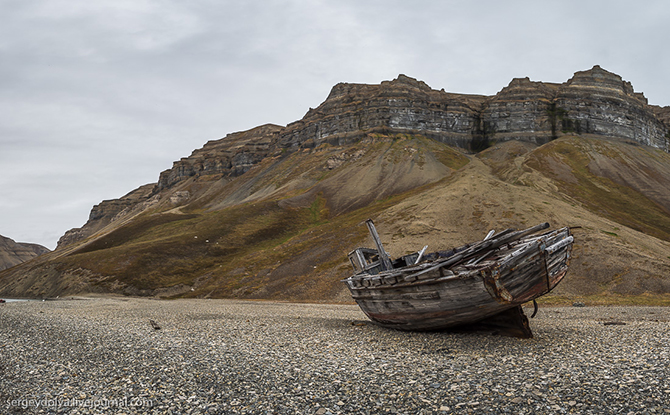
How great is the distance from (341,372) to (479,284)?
6.06 meters

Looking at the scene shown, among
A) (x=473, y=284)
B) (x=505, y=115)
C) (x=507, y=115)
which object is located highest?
(x=505, y=115)

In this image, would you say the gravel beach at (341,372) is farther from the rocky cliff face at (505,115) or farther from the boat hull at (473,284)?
the rocky cliff face at (505,115)

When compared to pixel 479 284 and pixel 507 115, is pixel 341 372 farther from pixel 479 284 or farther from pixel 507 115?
pixel 507 115

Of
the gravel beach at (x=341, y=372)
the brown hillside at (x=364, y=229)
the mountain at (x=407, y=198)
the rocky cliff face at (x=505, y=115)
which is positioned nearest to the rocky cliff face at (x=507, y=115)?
the rocky cliff face at (x=505, y=115)

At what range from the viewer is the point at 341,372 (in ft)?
39.4

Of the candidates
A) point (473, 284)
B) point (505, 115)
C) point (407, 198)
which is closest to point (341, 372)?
point (473, 284)

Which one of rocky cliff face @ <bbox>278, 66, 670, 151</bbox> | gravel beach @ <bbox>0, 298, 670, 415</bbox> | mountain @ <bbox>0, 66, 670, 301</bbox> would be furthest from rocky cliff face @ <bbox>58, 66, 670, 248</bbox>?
gravel beach @ <bbox>0, 298, 670, 415</bbox>

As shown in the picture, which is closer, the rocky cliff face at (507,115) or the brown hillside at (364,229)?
the brown hillside at (364,229)

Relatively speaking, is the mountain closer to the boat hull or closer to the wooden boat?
the wooden boat

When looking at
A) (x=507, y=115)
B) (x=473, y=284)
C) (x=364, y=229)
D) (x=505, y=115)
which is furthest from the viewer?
(x=505, y=115)

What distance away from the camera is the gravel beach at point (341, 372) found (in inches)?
368

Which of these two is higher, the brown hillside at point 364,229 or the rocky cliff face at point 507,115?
the rocky cliff face at point 507,115

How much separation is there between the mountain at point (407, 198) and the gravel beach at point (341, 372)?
94.4ft

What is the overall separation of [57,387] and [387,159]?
391 ft
